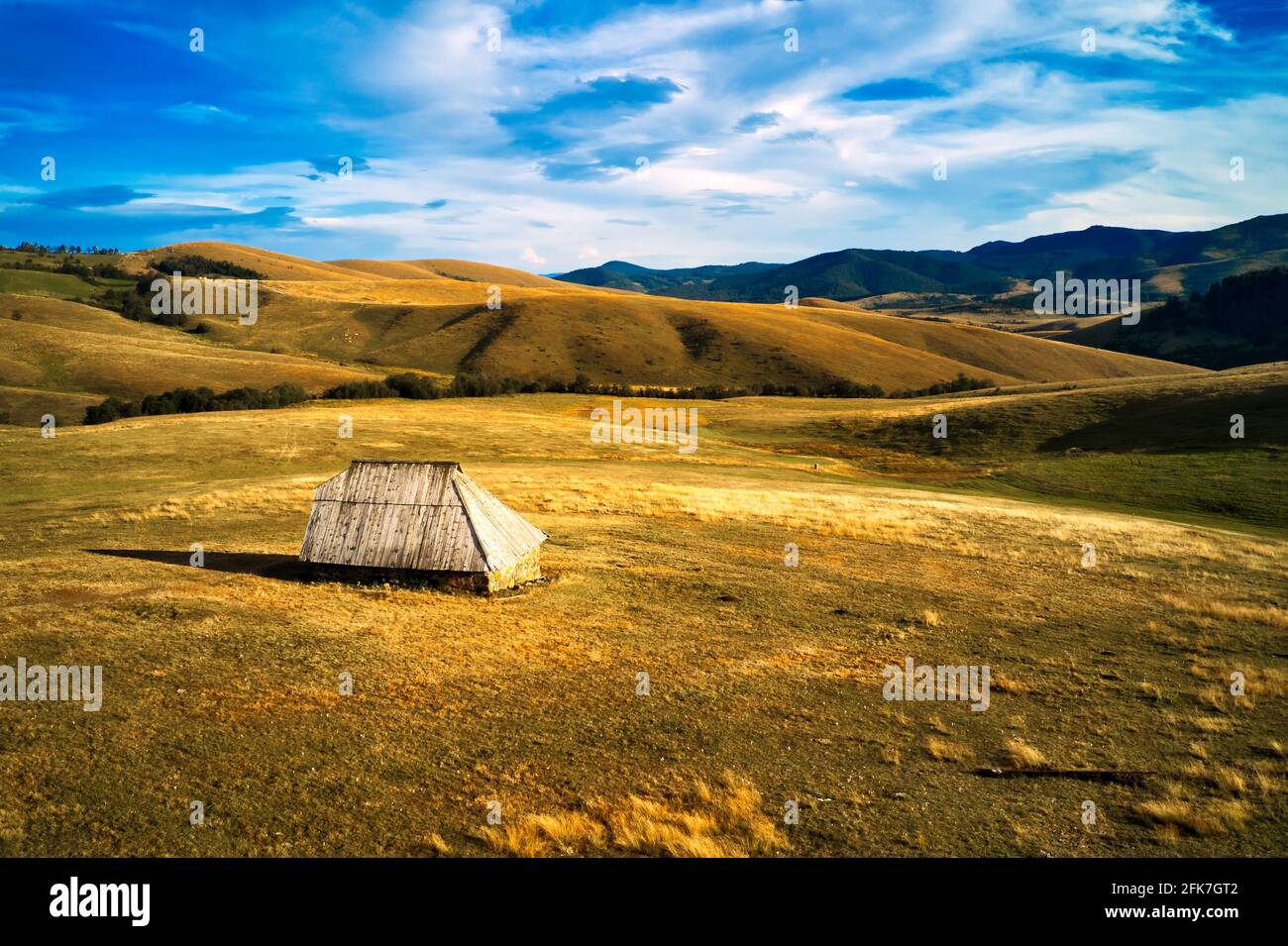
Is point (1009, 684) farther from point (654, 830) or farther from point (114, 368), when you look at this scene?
point (114, 368)

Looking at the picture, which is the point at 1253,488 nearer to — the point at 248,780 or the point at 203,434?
the point at 248,780

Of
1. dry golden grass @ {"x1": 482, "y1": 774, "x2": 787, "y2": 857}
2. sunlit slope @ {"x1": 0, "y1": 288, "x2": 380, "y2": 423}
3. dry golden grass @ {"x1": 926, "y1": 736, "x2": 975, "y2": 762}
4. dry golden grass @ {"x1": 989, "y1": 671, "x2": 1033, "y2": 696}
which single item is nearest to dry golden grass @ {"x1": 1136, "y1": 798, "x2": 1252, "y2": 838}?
dry golden grass @ {"x1": 926, "y1": 736, "x2": 975, "y2": 762}

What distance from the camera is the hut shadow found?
23.6m

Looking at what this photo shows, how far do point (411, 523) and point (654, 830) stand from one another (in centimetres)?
1522

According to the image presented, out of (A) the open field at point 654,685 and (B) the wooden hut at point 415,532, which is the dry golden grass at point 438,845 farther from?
(B) the wooden hut at point 415,532

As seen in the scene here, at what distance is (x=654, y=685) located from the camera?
632 inches

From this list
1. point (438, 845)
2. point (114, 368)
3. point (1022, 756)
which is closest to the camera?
point (438, 845)

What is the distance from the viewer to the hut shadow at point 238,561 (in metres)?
23.6

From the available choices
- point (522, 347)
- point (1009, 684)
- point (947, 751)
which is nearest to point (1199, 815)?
point (947, 751)

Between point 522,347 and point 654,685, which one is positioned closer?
point 654,685

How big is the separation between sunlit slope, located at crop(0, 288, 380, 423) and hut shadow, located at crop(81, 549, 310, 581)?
58.6 metres

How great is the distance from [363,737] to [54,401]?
266ft

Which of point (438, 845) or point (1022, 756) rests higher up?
point (438, 845)
